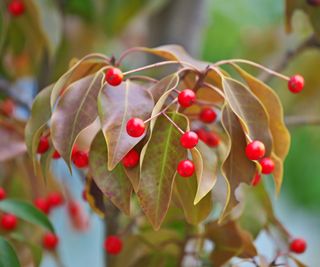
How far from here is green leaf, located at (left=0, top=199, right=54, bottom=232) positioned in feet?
2.81

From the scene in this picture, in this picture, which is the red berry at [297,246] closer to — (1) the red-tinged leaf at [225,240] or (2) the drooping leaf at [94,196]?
(1) the red-tinged leaf at [225,240]

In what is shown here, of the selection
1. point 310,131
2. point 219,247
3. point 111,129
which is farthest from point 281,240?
point 310,131

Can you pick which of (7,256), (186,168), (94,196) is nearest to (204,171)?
(186,168)

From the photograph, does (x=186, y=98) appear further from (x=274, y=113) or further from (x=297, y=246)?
(x=297, y=246)

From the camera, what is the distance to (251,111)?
0.73 m

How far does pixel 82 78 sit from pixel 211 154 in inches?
6.2

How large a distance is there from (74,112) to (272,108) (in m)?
0.22

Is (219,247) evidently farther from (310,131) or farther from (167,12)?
(310,131)

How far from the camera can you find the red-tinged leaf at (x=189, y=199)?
730 mm

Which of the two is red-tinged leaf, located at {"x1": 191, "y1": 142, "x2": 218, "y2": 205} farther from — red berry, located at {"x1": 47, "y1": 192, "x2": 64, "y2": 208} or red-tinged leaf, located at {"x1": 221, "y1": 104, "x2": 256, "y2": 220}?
red berry, located at {"x1": 47, "y1": 192, "x2": 64, "y2": 208}

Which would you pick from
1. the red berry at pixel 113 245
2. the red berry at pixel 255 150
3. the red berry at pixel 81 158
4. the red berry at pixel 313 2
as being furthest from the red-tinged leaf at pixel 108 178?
the red berry at pixel 313 2

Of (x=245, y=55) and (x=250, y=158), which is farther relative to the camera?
(x=245, y=55)

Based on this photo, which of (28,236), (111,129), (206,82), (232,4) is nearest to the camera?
(111,129)

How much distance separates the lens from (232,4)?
1.83m
